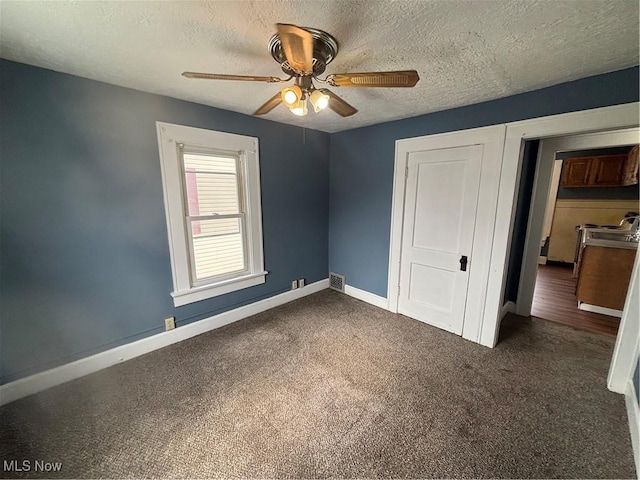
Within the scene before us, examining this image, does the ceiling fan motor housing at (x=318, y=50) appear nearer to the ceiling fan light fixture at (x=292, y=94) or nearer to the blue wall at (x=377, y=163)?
the ceiling fan light fixture at (x=292, y=94)

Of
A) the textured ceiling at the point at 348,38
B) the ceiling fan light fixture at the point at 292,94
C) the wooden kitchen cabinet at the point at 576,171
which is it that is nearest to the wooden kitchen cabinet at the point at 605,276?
the textured ceiling at the point at 348,38

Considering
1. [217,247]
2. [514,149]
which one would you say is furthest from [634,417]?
[217,247]

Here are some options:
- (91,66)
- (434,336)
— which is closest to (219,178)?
(91,66)

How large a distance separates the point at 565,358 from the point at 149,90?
431 cm

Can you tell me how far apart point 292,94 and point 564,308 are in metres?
4.31

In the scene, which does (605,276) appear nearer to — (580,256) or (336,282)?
(580,256)

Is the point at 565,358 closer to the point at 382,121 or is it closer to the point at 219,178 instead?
the point at 382,121

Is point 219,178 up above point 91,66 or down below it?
below

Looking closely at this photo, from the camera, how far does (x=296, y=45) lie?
3.35 ft

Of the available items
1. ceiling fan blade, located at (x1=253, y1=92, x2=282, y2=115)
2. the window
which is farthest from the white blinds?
ceiling fan blade, located at (x1=253, y1=92, x2=282, y2=115)

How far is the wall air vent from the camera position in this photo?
12.1 ft

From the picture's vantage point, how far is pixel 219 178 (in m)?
2.60

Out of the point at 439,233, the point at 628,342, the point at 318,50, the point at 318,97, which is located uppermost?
the point at 318,50

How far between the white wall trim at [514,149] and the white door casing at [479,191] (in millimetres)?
46
